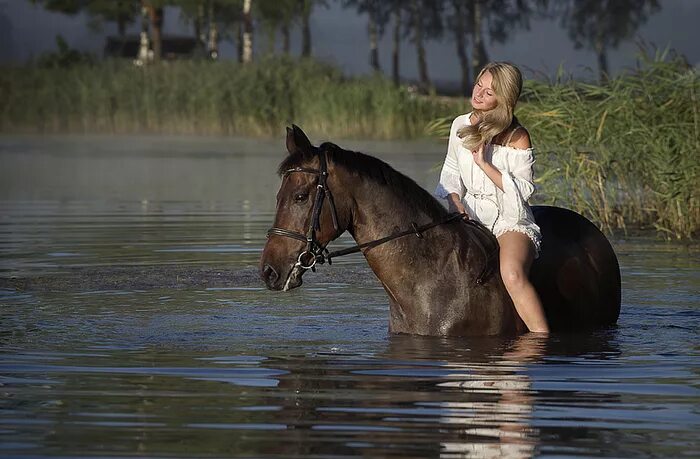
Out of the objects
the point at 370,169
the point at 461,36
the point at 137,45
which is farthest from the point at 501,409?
the point at 137,45

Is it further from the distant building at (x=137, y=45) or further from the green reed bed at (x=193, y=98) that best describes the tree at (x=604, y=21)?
the green reed bed at (x=193, y=98)

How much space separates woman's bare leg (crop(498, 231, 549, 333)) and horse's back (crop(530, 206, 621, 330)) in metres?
0.25

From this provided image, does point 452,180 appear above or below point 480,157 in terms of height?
below

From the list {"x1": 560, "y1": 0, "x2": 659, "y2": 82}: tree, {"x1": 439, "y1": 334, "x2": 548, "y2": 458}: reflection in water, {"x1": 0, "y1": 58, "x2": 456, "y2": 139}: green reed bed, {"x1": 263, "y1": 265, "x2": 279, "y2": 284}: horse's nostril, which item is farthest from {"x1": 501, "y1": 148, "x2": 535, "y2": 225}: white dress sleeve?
{"x1": 560, "y1": 0, "x2": 659, "y2": 82}: tree

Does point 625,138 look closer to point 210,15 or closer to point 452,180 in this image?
point 452,180

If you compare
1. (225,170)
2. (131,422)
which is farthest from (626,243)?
(225,170)

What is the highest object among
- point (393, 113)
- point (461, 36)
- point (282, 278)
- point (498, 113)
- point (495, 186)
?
point (498, 113)

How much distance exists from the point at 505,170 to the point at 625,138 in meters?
7.07

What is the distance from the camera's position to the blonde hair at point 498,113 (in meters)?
8.14

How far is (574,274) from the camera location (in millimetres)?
8750

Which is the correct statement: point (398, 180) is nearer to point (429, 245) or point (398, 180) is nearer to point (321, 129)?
point (429, 245)

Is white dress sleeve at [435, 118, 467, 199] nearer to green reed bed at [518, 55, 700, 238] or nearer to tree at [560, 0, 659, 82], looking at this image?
green reed bed at [518, 55, 700, 238]

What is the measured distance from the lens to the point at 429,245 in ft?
26.5

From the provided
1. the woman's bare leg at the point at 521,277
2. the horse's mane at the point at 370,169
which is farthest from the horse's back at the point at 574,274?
the horse's mane at the point at 370,169
